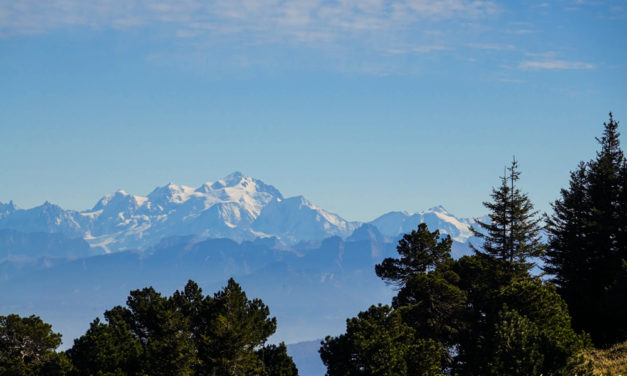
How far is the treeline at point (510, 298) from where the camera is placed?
49.5 m

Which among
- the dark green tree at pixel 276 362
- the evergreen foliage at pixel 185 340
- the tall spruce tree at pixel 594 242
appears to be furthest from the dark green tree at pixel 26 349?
the tall spruce tree at pixel 594 242

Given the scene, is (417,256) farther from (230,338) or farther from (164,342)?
(164,342)

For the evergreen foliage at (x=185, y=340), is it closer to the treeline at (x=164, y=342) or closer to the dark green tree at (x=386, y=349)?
the treeline at (x=164, y=342)

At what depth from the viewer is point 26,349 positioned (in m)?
76.0

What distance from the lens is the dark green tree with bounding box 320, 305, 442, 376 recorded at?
50969mm

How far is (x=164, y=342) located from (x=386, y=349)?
69.6ft

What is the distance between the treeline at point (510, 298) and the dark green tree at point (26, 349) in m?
34.4

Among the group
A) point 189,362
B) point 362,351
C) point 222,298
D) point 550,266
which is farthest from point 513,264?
point 189,362

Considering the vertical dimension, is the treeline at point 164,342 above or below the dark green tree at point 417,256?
below

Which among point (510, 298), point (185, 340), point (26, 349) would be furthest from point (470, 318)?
point (26, 349)

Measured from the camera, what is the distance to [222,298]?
6750 centimetres

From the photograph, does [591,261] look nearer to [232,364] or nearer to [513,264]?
[513,264]

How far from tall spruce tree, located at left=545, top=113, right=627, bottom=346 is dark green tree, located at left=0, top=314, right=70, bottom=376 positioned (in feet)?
197

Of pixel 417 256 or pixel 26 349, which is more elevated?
pixel 417 256
